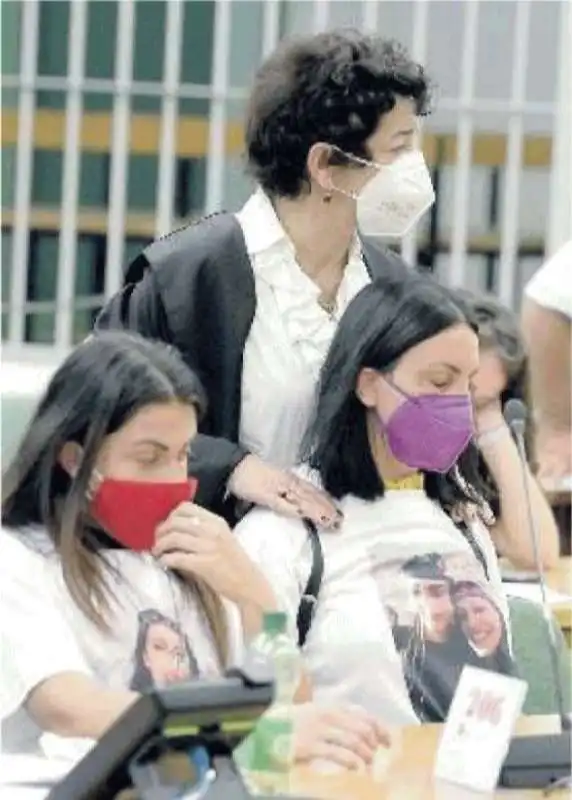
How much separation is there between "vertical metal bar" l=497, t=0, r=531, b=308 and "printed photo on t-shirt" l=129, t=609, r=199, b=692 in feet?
8.89

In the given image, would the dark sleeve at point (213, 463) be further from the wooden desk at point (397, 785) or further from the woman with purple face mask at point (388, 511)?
the wooden desk at point (397, 785)

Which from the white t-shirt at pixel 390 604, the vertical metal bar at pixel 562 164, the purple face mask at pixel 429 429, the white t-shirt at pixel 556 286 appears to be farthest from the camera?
the vertical metal bar at pixel 562 164

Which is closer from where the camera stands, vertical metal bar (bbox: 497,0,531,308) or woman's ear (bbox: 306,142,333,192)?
woman's ear (bbox: 306,142,333,192)

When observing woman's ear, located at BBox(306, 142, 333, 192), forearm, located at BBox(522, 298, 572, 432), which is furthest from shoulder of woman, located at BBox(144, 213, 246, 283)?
forearm, located at BBox(522, 298, 572, 432)

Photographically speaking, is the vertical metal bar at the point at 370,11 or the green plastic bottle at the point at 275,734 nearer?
the green plastic bottle at the point at 275,734

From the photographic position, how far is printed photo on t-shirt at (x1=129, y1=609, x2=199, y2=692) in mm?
2096

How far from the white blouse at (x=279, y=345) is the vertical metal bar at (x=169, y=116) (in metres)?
2.25

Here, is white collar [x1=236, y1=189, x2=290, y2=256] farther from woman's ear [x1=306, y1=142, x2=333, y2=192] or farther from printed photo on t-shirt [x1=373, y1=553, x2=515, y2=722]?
printed photo on t-shirt [x1=373, y1=553, x2=515, y2=722]

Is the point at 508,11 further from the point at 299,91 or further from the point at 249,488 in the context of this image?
the point at 249,488

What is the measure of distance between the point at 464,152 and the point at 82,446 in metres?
2.81

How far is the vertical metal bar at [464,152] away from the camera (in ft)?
15.5

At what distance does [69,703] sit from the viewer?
78.4 inches

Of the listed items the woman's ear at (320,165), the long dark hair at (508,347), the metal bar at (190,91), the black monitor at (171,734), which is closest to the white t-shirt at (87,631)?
the black monitor at (171,734)

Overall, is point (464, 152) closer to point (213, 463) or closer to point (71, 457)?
point (213, 463)
